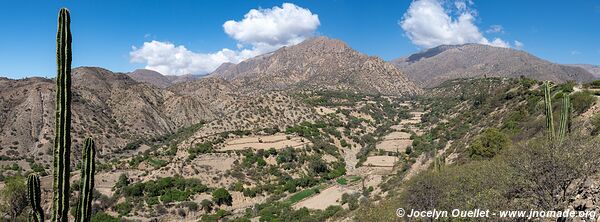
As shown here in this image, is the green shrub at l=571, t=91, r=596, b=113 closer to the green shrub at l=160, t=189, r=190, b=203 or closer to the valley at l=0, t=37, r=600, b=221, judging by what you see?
the valley at l=0, t=37, r=600, b=221

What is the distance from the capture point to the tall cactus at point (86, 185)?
1315 cm

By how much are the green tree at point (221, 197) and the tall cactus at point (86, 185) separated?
39043 millimetres

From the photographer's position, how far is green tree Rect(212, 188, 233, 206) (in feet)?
169

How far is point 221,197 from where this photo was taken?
5178cm

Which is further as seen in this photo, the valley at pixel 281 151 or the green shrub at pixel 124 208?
the green shrub at pixel 124 208

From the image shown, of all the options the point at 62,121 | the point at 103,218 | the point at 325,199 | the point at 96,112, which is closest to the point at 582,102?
the point at 325,199

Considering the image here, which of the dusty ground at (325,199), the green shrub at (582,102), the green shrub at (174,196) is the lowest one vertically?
the dusty ground at (325,199)

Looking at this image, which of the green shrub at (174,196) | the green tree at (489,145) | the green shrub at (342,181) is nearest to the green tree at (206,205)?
the green shrub at (174,196)

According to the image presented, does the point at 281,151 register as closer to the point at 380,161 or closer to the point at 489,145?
the point at 380,161

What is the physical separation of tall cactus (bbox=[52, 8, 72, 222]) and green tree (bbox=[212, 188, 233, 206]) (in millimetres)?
40808

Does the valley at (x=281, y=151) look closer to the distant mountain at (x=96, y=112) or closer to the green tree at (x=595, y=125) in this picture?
the green tree at (x=595, y=125)

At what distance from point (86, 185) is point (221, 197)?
39561mm

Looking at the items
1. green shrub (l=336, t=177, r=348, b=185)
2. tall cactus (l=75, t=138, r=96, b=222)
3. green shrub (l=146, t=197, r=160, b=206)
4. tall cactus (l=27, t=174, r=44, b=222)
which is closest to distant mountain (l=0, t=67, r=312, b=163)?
green shrub (l=146, t=197, r=160, b=206)

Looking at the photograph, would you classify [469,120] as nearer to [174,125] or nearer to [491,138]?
[491,138]
